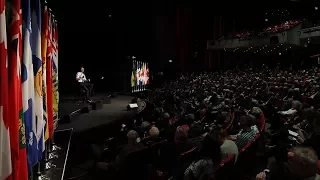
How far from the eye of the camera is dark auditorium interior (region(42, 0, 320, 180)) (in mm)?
3693

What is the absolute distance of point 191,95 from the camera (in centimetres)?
1338

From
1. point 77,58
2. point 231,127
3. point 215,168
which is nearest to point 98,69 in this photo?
point 77,58

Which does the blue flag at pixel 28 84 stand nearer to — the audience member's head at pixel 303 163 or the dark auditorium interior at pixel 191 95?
the dark auditorium interior at pixel 191 95

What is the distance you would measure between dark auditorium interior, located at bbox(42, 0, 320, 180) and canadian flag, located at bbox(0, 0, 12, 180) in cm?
167

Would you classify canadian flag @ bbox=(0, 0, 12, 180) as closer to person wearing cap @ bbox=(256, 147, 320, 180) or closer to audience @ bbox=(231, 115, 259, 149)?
person wearing cap @ bbox=(256, 147, 320, 180)

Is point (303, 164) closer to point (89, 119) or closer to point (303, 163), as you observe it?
point (303, 163)

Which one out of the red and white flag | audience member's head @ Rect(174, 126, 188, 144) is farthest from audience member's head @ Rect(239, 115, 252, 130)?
the red and white flag

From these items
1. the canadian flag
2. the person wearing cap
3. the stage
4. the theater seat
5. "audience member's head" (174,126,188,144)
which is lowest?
the stage

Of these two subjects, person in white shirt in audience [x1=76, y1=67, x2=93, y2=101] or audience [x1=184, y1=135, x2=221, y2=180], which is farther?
person in white shirt in audience [x1=76, y1=67, x2=93, y2=101]

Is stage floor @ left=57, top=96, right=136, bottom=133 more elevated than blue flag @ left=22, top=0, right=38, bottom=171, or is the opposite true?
blue flag @ left=22, top=0, right=38, bottom=171

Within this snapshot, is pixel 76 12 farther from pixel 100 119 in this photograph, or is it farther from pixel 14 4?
pixel 14 4

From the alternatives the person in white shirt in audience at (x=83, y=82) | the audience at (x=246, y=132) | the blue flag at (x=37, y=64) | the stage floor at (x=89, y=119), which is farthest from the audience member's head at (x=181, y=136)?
the person in white shirt in audience at (x=83, y=82)

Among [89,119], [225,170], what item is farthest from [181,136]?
[89,119]

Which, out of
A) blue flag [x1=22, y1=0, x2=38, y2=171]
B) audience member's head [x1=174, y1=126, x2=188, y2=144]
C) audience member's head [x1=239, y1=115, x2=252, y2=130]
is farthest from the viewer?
audience member's head [x1=239, y1=115, x2=252, y2=130]
